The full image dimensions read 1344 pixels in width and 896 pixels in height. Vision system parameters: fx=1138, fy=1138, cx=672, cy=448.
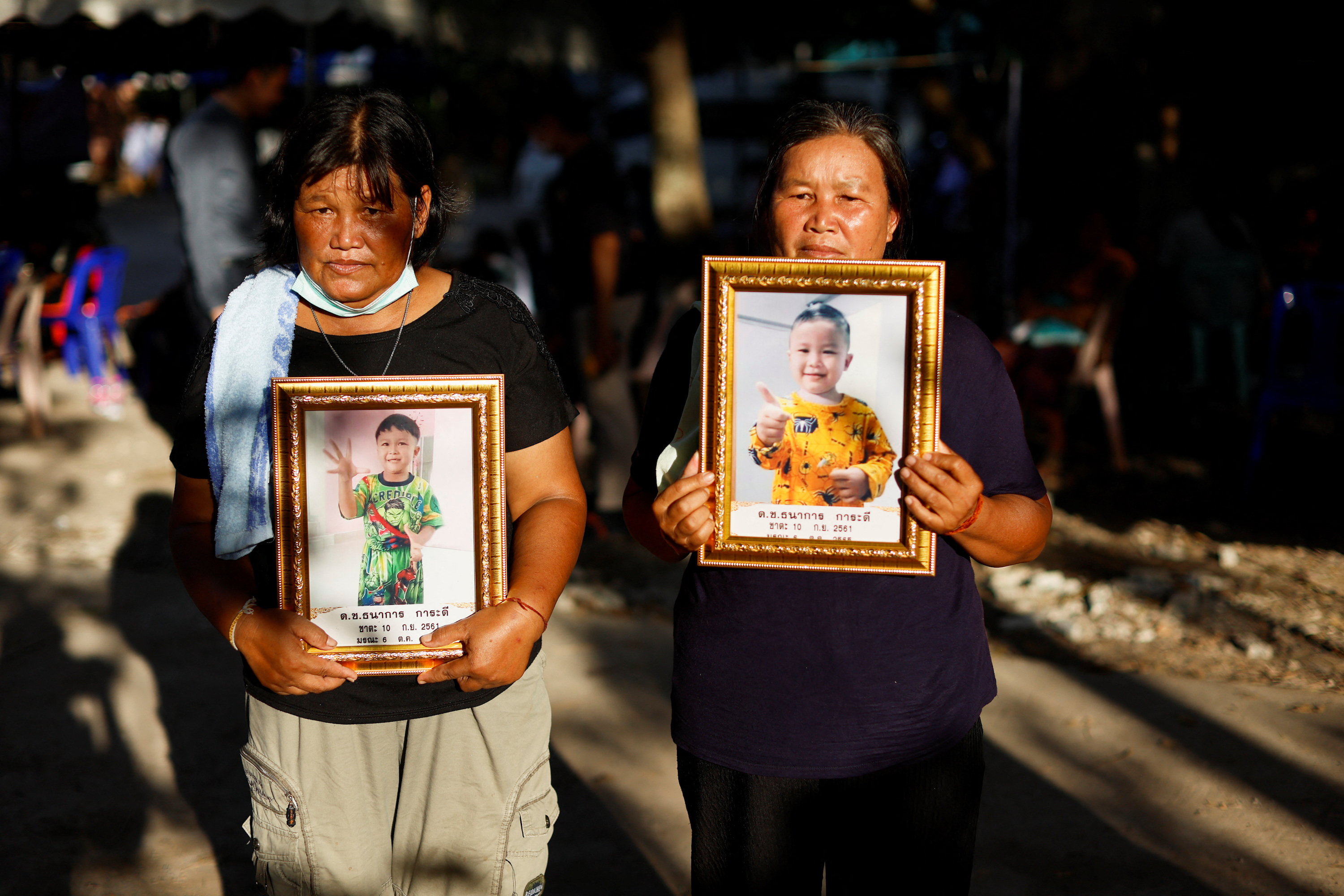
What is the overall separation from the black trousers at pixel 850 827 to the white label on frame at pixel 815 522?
0.43m

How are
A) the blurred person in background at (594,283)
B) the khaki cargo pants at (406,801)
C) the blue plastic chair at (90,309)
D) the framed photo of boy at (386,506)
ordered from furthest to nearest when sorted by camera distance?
1. the blue plastic chair at (90,309)
2. the blurred person in background at (594,283)
3. the khaki cargo pants at (406,801)
4. the framed photo of boy at (386,506)

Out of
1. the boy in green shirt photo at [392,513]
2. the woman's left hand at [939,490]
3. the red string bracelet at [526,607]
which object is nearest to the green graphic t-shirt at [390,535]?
the boy in green shirt photo at [392,513]

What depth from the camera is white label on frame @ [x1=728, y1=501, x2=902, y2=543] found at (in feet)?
5.57

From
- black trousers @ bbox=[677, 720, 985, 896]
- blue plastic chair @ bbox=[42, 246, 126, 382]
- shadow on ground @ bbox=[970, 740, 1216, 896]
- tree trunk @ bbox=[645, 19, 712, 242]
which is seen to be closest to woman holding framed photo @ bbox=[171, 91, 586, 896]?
black trousers @ bbox=[677, 720, 985, 896]

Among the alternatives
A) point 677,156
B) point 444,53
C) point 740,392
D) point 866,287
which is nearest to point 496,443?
point 740,392

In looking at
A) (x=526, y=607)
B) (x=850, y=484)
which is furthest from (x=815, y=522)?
(x=526, y=607)

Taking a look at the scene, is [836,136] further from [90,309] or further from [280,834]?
[90,309]

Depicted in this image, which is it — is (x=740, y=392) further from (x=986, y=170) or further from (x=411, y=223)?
(x=986, y=170)

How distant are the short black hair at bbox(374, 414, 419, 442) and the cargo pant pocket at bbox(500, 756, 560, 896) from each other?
0.70 meters

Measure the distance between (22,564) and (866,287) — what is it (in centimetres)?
525

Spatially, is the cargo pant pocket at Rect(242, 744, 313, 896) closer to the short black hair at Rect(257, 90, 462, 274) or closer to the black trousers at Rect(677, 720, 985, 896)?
the black trousers at Rect(677, 720, 985, 896)

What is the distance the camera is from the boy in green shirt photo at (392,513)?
5.85 feet

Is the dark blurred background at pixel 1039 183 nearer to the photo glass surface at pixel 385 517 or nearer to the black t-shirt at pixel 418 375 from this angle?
the black t-shirt at pixel 418 375

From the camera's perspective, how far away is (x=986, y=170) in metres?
12.3
